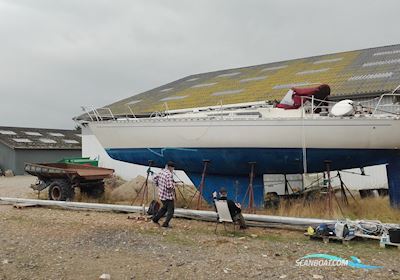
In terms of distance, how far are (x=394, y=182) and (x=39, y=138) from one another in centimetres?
3079

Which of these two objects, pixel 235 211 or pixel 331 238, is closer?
pixel 331 238

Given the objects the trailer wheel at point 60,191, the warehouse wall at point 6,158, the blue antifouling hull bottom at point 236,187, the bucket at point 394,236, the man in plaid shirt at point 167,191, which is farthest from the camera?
the warehouse wall at point 6,158

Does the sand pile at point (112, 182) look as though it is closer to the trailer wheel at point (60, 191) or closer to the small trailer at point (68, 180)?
the small trailer at point (68, 180)

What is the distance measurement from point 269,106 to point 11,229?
22.7ft

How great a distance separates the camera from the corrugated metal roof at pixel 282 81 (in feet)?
55.9

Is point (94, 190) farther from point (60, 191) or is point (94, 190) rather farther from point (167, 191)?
point (167, 191)

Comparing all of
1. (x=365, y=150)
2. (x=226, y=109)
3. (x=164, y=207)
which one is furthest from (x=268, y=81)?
(x=164, y=207)

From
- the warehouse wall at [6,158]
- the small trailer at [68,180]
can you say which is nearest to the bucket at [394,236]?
the small trailer at [68,180]

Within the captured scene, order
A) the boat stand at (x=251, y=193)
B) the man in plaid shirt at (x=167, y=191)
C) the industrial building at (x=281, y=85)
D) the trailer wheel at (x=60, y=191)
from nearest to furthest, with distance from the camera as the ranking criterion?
the man in plaid shirt at (x=167, y=191) → the boat stand at (x=251, y=193) → the trailer wheel at (x=60, y=191) → the industrial building at (x=281, y=85)

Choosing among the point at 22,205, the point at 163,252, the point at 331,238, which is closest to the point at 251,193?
the point at 331,238

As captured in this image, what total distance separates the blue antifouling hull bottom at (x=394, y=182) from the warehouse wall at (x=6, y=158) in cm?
2719

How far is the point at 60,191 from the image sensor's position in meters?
13.2

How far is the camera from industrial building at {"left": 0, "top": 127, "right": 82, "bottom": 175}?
3089cm

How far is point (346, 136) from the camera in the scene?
393 inches
